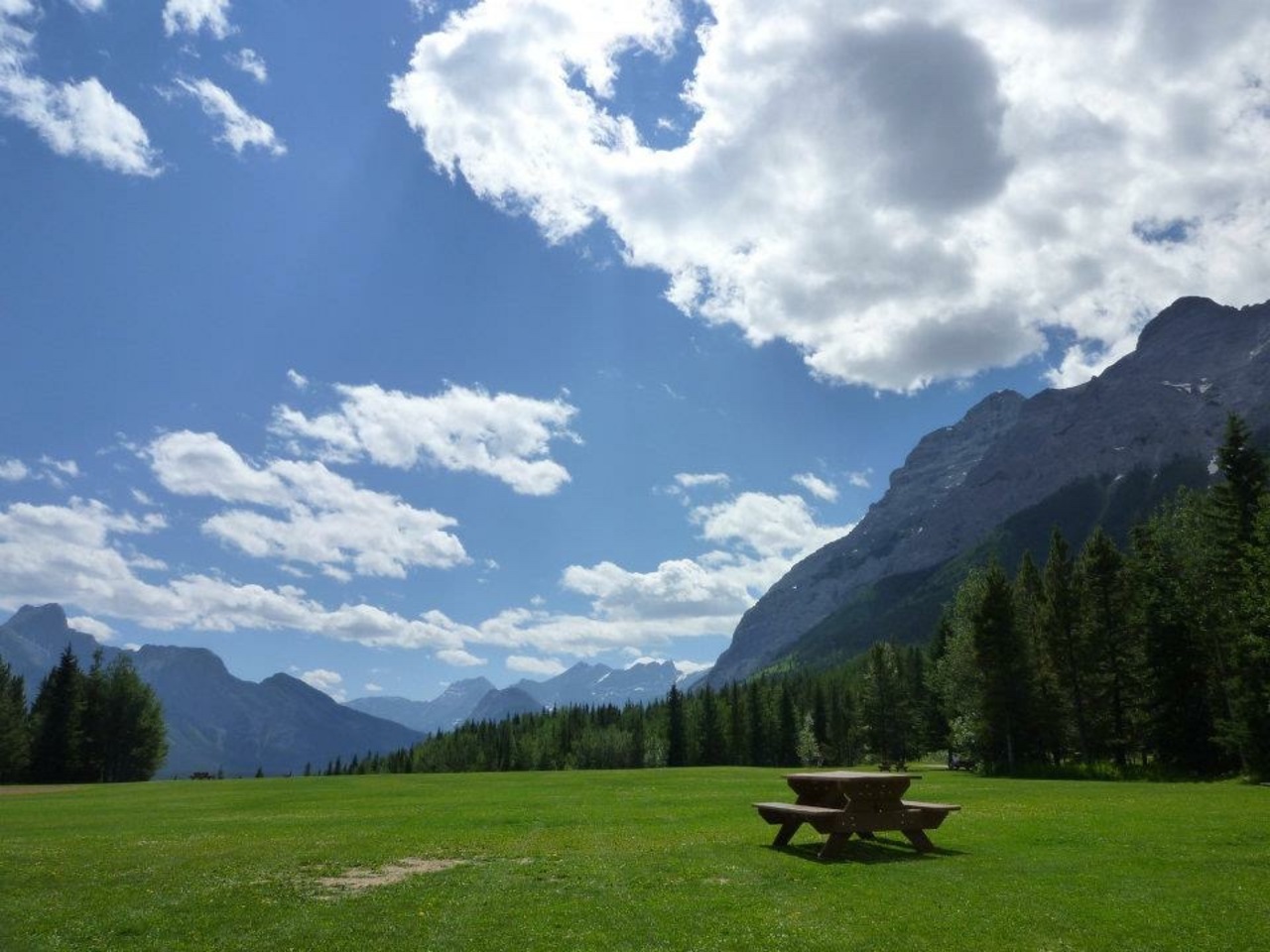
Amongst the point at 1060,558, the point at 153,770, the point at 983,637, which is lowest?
the point at 153,770

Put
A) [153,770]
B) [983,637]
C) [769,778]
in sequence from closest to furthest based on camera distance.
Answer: [769,778], [983,637], [153,770]

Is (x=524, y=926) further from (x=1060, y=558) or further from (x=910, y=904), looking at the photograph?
(x=1060, y=558)

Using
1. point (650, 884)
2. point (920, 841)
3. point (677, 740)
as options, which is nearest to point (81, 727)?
point (677, 740)

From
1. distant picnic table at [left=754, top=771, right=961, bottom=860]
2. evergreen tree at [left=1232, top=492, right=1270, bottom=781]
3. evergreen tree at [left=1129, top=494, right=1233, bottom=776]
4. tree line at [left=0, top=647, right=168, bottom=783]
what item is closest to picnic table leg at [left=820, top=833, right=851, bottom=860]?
distant picnic table at [left=754, top=771, right=961, bottom=860]

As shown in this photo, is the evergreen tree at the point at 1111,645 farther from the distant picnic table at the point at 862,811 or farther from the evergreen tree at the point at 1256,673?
the distant picnic table at the point at 862,811

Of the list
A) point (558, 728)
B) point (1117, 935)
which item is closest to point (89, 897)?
point (1117, 935)

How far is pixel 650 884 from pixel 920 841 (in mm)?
9047

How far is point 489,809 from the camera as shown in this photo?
1508 inches

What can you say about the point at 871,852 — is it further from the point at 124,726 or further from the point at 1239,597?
the point at 124,726

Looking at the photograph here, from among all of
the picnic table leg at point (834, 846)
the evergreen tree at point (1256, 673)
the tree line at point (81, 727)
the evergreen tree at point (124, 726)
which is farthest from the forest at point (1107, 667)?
the picnic table leg at point (834, 846)

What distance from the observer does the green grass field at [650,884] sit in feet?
45.3

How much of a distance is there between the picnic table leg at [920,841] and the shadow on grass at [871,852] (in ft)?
0.57

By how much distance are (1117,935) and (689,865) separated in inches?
397

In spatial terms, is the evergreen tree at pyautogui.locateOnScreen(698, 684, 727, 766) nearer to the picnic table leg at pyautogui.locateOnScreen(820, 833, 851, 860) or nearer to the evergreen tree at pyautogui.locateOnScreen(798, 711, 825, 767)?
the evergreen tree at pyautogui.locateOnScreen(798, 711, 825, 767)
